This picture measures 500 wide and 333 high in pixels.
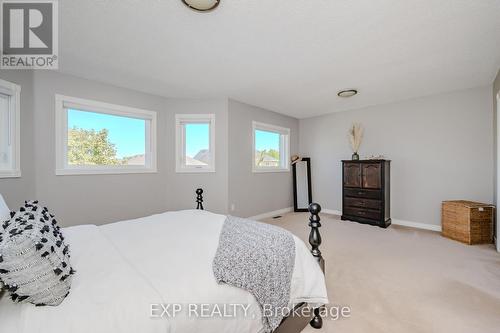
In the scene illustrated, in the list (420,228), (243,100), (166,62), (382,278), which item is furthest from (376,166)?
(166,62)

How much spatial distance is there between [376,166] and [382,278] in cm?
236

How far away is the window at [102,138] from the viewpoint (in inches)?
118

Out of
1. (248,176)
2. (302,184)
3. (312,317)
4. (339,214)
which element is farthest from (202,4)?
(339,214)

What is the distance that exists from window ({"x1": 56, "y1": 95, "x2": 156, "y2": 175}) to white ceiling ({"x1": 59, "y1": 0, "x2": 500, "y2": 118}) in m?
0.44

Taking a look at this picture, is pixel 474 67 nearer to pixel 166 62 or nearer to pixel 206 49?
pixel 206 49

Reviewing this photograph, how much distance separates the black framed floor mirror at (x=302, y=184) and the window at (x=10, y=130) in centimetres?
474

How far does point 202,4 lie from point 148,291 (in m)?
1.89

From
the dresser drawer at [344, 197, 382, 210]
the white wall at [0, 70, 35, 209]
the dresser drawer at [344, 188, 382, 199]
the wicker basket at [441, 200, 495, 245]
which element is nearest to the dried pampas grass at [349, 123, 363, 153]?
the dresser drawer at [344, 188, 382, 199]

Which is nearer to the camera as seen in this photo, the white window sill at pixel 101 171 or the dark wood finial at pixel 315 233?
the dark wood finial at pixel 315 233

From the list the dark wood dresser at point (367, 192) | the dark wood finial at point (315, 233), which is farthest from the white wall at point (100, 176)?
the dark wood finial at point (315, 233)

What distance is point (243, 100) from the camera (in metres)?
4.19

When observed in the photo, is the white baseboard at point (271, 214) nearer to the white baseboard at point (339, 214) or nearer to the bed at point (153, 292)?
the white baseboard at point (339, 214)

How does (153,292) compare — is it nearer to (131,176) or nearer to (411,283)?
(411,283)

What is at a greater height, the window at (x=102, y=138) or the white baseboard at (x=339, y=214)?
the window at (x=102, y=138)
